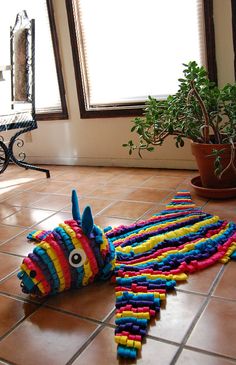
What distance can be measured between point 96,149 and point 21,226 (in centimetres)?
122

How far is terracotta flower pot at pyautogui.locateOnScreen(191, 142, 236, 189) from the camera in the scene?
1918 millimetres

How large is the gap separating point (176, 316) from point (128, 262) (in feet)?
1.08

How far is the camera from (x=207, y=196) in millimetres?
1986

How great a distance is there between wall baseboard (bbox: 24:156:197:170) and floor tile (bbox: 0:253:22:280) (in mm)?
1422

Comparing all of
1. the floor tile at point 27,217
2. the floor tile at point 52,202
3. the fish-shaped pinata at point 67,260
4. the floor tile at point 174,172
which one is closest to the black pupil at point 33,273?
the fish-shaped pinata at point 67,260

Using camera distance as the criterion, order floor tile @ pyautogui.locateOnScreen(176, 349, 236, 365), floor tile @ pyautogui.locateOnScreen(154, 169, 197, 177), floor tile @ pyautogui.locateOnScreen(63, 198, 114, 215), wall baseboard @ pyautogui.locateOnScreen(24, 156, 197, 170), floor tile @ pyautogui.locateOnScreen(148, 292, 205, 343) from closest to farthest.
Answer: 1. floor tile @ pyautogui.locateOnScreen(176, 349, 236, 365)
2. floor tile @ pyautogui.locateOnScreen(148, 292, 205, 343)
3. floor tile @ pyautogui.locateOnScreen(63, 198, 114, 215)
4. floor tile @ pyautogui.locateOnScreen(154, 169, 197, 177)
5. wall baseboard @ pyautogui.locateOnScreen(24, 156, 197, 170)

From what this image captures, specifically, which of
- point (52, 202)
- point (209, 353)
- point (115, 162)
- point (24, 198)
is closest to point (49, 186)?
point (24, 198)

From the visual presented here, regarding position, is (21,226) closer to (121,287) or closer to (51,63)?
(121,287)

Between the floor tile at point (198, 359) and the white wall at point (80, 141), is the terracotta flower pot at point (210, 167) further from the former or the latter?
the floor tile at point (198, 359)

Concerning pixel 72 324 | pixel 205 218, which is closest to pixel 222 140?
pixel 205 218

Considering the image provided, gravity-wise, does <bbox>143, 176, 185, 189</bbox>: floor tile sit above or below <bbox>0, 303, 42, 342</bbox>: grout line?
above

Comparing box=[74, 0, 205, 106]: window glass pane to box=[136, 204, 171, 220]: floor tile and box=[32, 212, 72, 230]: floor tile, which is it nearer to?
box=[136, 204, 171, 220]: floor tile

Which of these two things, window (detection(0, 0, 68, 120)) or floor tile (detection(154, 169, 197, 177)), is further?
window (detection(0, 0, 68, 120))

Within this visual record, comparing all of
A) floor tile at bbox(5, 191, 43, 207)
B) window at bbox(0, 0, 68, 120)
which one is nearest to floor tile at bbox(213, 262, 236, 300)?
floor tile at bbox(5, 191, 43, 207)
